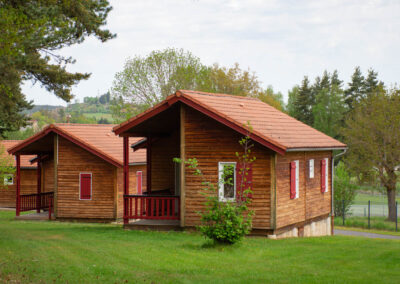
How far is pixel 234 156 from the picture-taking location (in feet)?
59.7

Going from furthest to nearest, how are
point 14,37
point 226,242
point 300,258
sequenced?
point 226,242 → point 300,258 → point 14,37

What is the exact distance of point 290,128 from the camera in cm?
2138

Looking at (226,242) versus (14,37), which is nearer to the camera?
(14,37)

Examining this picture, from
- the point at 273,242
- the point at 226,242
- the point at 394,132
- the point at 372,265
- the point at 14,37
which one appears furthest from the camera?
the point at 394,132

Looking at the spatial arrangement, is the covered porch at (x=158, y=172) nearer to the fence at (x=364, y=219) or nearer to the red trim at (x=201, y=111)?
the red trim at (x=201, y=111)

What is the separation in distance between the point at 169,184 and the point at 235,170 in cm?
630

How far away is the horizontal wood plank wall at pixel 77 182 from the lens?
26.1 meters

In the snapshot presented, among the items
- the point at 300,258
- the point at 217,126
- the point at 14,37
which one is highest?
the point at 14,37

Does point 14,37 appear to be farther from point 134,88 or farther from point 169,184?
point 134,88

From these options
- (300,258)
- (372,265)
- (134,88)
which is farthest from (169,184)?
(134,88)

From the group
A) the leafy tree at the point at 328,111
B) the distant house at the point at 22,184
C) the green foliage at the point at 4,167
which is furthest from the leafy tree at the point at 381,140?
the green foliage at the point at 4,167

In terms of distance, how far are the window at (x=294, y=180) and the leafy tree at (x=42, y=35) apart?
836cm

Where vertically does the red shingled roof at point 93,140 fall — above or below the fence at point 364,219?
above

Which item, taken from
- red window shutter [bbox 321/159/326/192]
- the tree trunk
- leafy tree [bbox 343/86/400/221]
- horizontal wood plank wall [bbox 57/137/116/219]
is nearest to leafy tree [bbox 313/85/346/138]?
leafy tree [bbox 343/86/400/221]
